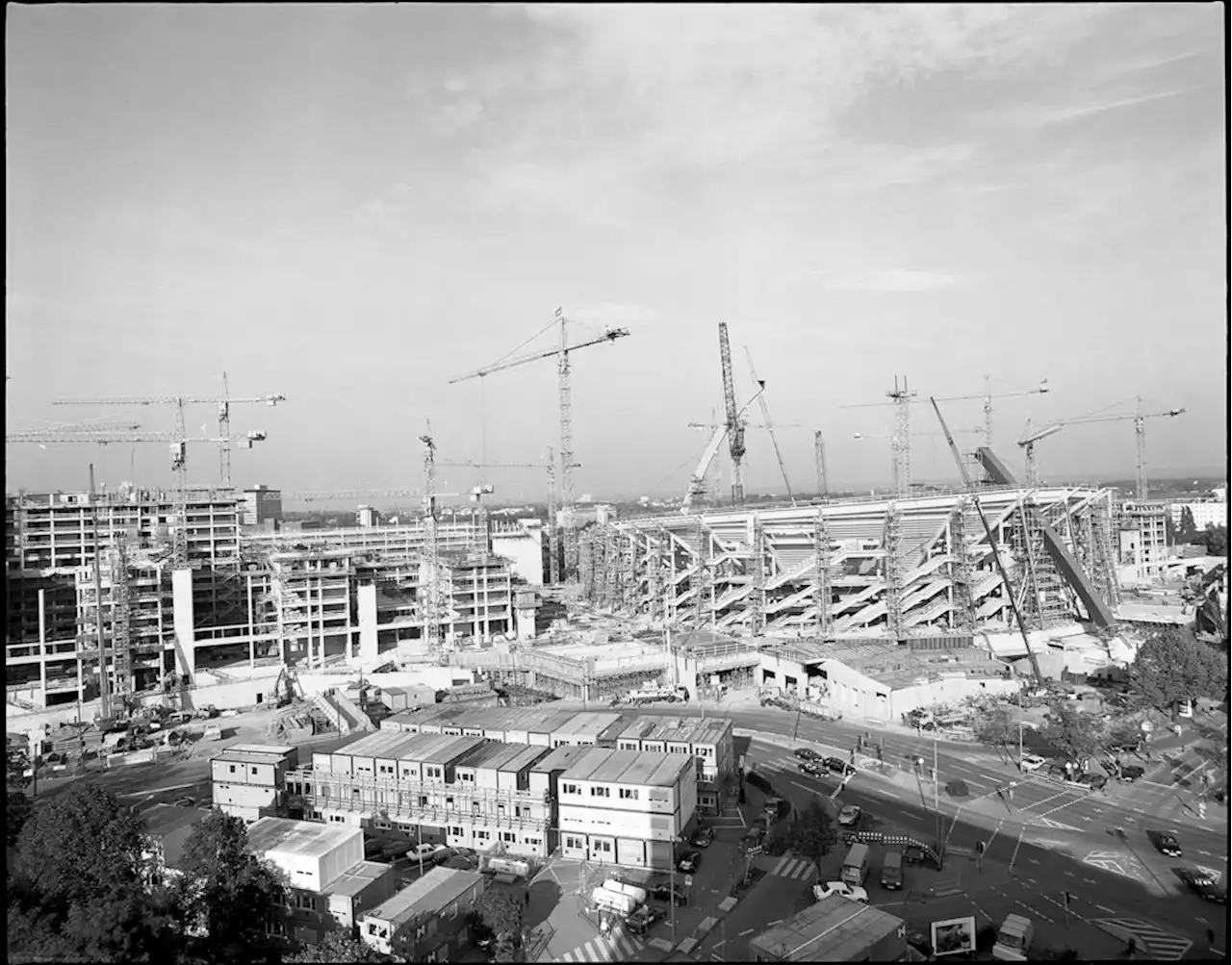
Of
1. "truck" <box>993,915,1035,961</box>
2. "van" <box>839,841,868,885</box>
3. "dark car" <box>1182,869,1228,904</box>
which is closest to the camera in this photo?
"truck" <box>993,915,1035,961</box>

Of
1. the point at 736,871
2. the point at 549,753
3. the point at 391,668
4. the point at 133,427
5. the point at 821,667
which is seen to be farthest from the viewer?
the point at 133,427

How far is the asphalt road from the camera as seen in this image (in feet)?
18.9

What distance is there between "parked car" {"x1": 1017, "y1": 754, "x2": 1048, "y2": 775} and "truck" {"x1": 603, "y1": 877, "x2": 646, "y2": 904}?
449 centimetres

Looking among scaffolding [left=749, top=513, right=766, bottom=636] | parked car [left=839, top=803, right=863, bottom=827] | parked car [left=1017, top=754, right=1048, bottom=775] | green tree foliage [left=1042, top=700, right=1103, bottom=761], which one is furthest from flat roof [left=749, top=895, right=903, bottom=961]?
scaffolding [left=749, top=513, right=766, bottom=636]

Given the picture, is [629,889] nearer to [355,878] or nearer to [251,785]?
[355,878]

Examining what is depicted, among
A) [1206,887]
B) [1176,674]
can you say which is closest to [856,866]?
[1206,887]

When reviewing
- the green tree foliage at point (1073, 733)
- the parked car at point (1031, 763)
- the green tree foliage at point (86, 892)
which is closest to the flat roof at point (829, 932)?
the green tree foliage at point (86, 892)

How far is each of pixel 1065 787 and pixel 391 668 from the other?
32.7 ft

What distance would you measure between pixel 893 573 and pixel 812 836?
9295 mm

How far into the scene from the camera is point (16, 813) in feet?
21.6

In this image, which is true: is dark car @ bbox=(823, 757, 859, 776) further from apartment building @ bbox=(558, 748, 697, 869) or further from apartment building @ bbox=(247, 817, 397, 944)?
apartment building @ bbox=(247, 817, 397, 944)

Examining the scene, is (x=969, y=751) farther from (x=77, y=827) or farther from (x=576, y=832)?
(x=77, y=827)

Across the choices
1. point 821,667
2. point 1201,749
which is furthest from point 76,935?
point 821,667

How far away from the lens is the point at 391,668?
1443 cm
